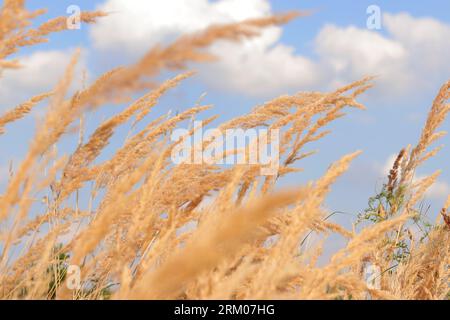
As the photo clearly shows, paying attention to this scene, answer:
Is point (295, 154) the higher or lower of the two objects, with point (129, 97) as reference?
lower

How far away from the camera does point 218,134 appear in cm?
278

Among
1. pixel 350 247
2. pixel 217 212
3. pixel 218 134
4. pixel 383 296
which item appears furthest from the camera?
pixel 218 134

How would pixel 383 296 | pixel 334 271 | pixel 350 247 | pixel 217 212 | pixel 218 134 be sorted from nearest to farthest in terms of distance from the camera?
pixel 334 271 → pixel 350 247 → pixel 217 212 → pixel 383 296 → pixel 218 134

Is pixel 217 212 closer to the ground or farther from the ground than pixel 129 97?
closer to the ground

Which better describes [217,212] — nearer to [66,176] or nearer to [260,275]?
[260,275]

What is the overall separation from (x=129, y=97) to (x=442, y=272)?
2.46 metres

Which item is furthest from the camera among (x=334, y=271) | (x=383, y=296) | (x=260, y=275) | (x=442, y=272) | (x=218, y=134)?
(x=442, y=272)

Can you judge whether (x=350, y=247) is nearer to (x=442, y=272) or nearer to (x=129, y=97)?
(x=129, y=97)
